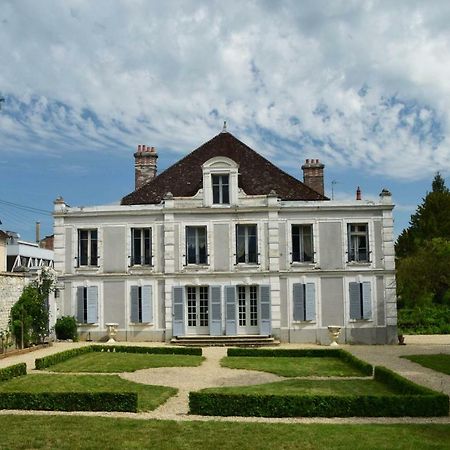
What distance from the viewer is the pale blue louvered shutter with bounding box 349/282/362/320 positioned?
82.9 ft

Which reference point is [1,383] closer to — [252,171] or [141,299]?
[141,299]

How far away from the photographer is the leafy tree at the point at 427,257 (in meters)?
30.0

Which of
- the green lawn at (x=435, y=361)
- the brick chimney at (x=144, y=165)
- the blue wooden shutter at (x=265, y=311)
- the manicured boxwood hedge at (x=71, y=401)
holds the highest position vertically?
the brick chimney at (x=144, y=165)

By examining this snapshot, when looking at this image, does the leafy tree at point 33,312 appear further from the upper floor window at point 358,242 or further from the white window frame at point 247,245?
the upper floor window at point 358,242

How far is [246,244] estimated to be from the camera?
2578 cm

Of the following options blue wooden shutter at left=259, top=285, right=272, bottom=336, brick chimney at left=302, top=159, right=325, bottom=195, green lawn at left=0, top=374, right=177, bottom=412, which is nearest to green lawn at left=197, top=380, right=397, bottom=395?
green lawn at left=0, top=374, right=177, bottom=412

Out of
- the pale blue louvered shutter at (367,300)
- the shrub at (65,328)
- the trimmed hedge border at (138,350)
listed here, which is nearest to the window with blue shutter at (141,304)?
the shrub at (65,328)

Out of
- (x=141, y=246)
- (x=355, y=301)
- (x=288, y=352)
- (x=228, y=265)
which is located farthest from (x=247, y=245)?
(x=288, y=352)

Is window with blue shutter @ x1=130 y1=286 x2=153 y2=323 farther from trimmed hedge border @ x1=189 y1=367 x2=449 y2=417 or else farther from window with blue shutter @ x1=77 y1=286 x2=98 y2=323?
trimmed hedge border @ x1=189 y1=367 x2=449 y2=417

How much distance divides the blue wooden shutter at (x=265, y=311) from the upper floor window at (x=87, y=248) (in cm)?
692

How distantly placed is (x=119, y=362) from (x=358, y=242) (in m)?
12.0

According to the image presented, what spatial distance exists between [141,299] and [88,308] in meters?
2.17

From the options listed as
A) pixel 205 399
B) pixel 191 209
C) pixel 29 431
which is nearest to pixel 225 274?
pixel 191 209

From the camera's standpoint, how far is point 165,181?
2792 cm
